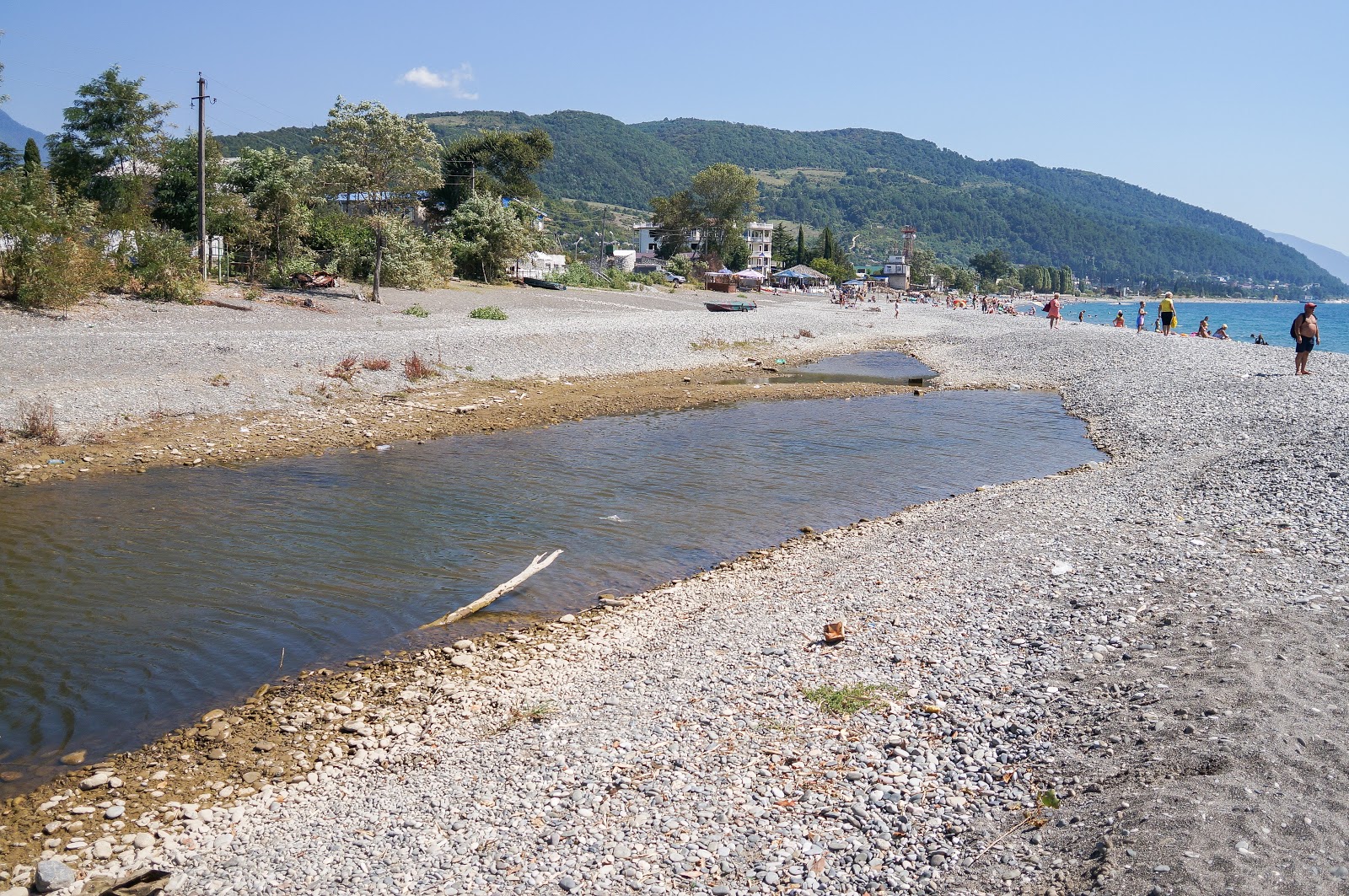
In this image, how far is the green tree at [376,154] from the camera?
32969 mm

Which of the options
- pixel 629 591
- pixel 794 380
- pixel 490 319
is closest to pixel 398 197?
pixel 490 319

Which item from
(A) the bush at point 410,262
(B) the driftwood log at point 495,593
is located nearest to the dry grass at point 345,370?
(B) the driftwood log at point 495,593

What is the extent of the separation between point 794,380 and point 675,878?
1065 inches

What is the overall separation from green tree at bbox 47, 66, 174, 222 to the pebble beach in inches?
1634

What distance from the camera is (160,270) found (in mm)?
28844

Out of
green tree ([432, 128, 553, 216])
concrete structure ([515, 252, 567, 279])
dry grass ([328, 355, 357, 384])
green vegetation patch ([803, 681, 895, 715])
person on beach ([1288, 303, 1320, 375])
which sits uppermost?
green tree ([432, 128, 553, 216])

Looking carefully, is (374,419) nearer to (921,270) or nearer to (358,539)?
(358,539)

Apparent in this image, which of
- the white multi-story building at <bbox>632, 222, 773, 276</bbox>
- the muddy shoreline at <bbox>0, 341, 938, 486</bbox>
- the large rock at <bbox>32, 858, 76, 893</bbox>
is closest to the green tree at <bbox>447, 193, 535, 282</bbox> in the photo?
the muddy shoreline at <bbox>0, 341, 938, 486</bbox>

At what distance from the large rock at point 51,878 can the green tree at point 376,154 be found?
31739 millimetres

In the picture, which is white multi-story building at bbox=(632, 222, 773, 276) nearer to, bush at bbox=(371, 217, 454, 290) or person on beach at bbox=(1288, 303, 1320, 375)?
bush at bbox=(371, 217, 454, 290)

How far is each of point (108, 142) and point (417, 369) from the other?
2974 cm

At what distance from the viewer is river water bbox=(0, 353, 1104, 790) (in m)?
8.48

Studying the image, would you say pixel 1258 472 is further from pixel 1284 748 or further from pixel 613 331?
pixel 613 331

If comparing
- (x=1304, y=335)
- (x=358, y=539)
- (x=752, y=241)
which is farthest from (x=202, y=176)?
(x=752, y=241)
